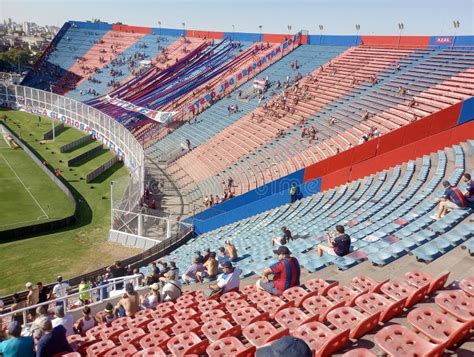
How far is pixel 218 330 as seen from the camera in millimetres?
6988

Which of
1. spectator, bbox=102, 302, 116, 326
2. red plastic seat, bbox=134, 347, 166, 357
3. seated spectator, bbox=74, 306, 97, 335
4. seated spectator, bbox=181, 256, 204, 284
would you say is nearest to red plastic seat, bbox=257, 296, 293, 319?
red plastic seat, bbox=134, 347, 166, 357

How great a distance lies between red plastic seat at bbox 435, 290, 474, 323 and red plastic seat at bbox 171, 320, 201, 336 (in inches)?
157

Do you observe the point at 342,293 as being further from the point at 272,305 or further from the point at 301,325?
the point at 301,325

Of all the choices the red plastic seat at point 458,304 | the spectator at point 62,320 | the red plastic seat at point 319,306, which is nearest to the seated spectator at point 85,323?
the spectator at point 62,320

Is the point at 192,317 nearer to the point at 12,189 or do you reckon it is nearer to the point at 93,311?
the point at 93,311

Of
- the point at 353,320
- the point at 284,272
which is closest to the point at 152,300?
the point at 284,272

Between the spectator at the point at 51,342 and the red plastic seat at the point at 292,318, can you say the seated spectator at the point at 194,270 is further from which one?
the red plastic seat at the point at 292,318

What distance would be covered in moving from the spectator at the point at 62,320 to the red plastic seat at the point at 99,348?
1.17m

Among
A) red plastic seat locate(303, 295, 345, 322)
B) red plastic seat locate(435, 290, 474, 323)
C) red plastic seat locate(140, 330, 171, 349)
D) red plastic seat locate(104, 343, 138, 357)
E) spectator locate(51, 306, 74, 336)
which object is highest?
red plastic seat locate(435, 290, 474, 323)

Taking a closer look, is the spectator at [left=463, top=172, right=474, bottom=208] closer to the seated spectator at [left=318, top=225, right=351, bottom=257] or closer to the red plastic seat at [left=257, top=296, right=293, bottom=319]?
the seated spectator at [left=318, top=225, right=351, bottom=257]

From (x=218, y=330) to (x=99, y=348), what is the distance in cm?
225

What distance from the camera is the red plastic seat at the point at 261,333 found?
601 cm

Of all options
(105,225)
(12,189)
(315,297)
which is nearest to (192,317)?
(315,297)

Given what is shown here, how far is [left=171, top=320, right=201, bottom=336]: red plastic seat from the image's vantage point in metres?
7.54
